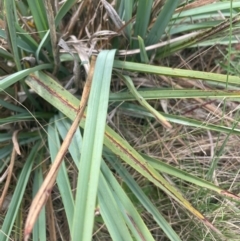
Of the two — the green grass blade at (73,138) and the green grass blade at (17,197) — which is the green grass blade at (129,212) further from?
the green grass blade at (17,197)

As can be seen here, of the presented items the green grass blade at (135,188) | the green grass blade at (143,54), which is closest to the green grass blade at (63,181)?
the green grass blade at (135,188)

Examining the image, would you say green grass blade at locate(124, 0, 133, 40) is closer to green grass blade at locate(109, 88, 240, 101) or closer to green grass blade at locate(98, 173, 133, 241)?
green grass blade at locate(109, 88, 240, 101)

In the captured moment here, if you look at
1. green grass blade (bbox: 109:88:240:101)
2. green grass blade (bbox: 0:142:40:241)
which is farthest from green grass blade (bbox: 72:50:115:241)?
green grass blade (bbox: 0:142:40:241)

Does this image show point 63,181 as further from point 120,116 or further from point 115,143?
point 120,116

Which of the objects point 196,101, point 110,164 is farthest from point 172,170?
point 196,101

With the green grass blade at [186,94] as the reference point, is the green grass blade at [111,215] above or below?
below

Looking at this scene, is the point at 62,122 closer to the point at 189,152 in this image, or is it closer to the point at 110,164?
the point at 110,164
